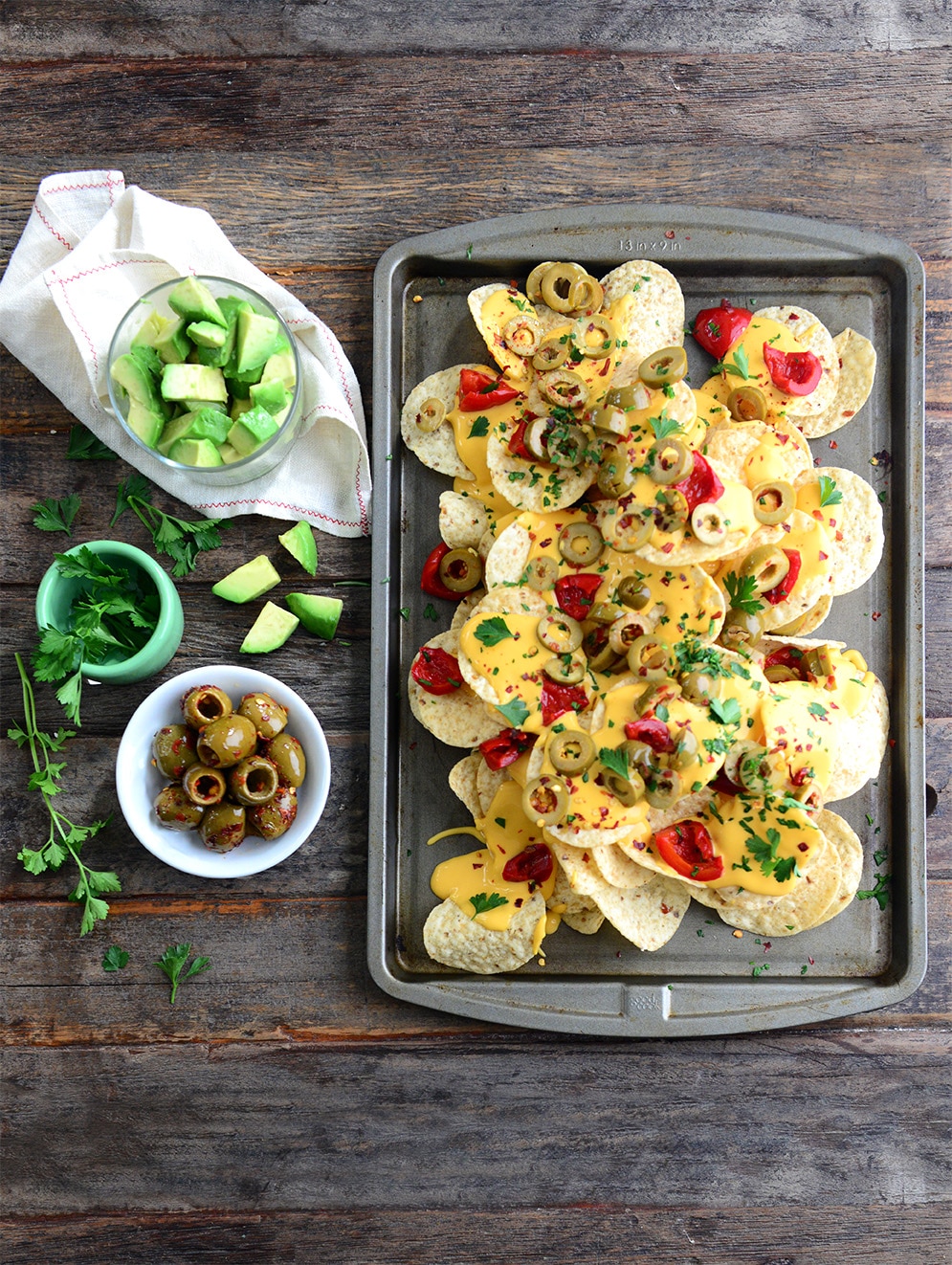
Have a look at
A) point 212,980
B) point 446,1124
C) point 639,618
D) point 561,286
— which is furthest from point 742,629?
point 212,980

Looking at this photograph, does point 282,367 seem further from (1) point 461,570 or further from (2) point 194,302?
(1) point 461,570

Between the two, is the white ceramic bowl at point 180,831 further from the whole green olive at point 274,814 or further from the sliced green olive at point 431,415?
the sliced green olive at point 431,415

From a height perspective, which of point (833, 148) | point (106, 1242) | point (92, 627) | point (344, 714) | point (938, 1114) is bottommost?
point (106, 1242)

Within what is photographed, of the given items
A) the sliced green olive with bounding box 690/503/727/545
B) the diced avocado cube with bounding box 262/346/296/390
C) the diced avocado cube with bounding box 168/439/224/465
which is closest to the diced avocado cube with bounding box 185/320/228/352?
the diced avocado cube with bounding box 262/346/296/390

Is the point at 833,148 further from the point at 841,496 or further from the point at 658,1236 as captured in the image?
the point at 658,1236

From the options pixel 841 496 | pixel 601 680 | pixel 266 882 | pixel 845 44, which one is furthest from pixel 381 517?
pixel 845 44

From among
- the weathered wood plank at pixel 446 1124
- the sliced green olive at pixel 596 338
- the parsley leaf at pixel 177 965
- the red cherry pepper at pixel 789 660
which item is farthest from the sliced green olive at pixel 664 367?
the parsley leaf at pixel 177 965
